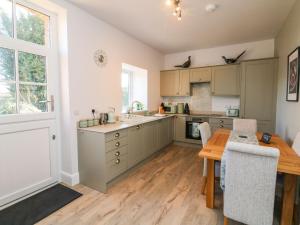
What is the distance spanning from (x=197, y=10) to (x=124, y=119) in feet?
7.29

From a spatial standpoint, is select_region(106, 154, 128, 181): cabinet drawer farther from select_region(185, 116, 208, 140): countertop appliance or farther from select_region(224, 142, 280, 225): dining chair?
select_region(185, 116, 208, 140): countertop appliance

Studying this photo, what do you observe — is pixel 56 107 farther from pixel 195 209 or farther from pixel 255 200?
pixel 255 200

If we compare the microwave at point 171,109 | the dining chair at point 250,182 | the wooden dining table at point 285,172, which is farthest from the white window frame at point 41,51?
the microwave at point 171,109

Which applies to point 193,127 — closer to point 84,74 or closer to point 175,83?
point 175,83

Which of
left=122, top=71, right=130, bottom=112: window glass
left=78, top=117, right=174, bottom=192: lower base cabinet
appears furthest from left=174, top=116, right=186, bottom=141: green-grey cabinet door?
left=78, top=117, right=174, bottom=192: lower base cabinet

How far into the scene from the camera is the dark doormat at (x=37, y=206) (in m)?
1.76

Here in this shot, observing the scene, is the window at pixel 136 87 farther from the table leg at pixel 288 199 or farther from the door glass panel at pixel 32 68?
the table leg at pixel 288 199

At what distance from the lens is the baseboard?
244cm

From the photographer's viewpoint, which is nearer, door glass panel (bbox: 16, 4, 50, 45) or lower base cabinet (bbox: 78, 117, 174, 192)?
door glass panel (bbox: 16, 4, 50, 45)

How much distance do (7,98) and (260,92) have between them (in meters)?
4.25

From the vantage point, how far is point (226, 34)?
11.3 feet

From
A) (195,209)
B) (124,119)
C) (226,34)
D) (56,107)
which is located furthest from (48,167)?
(226,34)

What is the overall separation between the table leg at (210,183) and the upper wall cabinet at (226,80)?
2583 mm

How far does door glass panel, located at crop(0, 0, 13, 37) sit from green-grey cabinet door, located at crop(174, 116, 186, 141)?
3.58m
